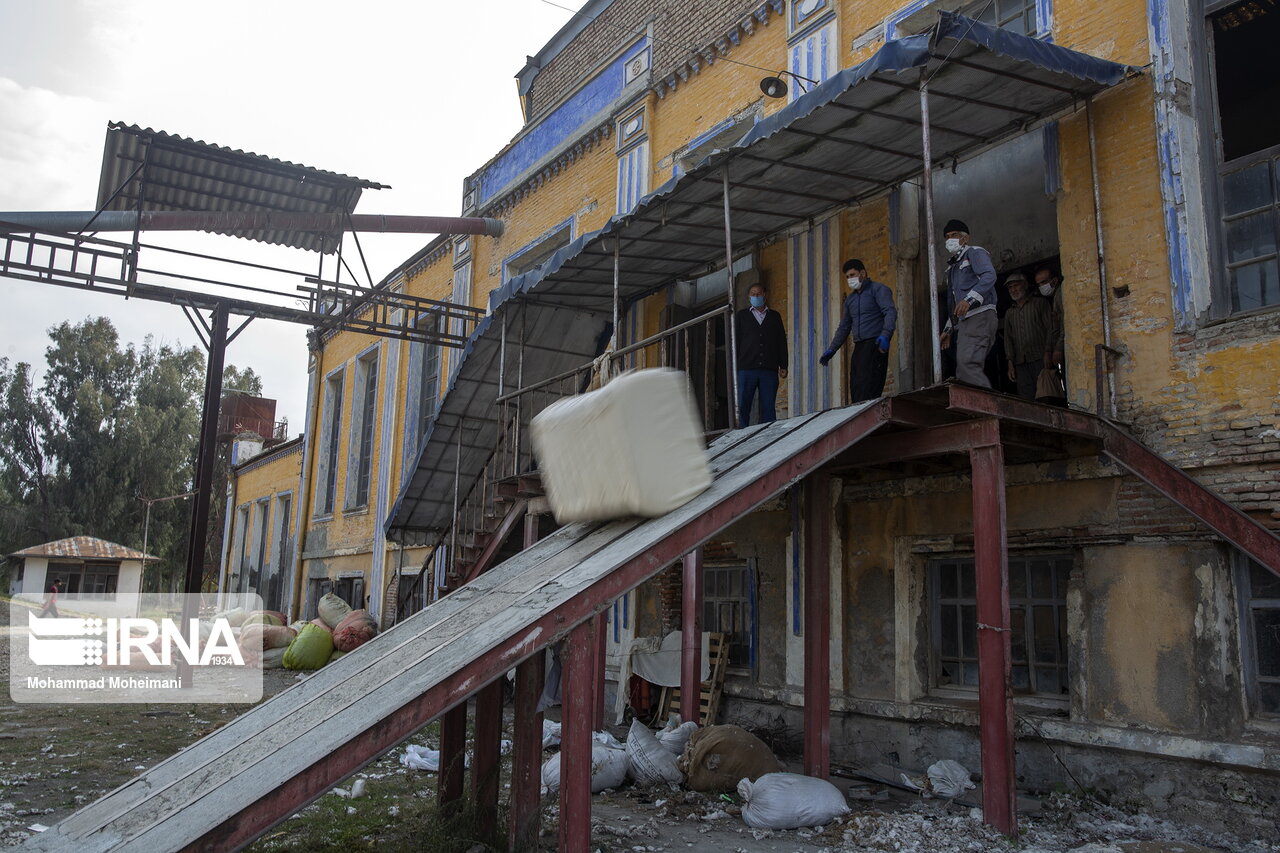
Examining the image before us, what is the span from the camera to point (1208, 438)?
5.93 meters

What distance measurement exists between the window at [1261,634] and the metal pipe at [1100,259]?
133 cm

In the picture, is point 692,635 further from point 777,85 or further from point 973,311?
point 777,85

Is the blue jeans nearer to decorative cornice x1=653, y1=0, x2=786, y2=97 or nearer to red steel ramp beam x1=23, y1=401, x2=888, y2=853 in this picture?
red steel ramp beam x1=23, y1=401, x2=888, y2=853

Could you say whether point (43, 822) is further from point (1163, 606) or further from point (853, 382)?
point (1163, 606)

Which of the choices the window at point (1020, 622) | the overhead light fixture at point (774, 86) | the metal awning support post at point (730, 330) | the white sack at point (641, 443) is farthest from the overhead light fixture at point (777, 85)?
the white sack at point (641, 443)

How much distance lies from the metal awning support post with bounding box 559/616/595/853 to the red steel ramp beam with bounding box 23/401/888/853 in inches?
5.4

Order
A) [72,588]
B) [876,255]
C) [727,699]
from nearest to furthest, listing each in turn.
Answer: [876,255] → [727,699] → [72,588]

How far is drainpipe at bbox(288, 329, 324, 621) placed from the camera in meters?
20.2

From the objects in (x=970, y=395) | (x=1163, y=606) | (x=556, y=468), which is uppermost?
(x=970, y=395)

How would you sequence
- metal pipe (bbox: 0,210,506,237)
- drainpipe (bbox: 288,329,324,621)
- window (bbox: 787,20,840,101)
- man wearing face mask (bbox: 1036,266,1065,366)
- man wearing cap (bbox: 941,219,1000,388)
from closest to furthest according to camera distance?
1. man wearing cap (bbox: 941,219,1000,388)
2. man wearing face mask (bbox: 1036,266,1065,366)
3. window (bbox: 787,20,840,101)
4. metal pipe (bbox: 0,210,506,237)
5. drainpipe (bbox: 288,329,324,621)

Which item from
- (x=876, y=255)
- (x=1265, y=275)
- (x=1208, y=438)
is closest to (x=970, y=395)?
(x=1208, y=438)

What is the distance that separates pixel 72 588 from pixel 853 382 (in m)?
40.0

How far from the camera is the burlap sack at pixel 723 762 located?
21.7 feet

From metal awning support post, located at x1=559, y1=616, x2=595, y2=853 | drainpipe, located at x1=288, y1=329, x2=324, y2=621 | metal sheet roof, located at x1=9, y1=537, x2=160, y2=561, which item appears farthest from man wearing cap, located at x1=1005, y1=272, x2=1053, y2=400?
metal sheet roof, located at x1=9, y1=537, x2=160, y2=561
